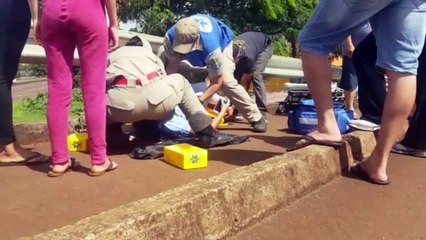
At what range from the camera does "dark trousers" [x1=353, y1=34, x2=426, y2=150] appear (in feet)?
15.6

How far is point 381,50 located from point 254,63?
3477 mm

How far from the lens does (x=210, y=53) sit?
562 centimetres

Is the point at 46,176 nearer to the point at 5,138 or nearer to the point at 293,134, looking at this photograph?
the point at 5,138

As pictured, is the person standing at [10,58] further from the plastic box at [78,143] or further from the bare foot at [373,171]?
the bare foot at [373,171]

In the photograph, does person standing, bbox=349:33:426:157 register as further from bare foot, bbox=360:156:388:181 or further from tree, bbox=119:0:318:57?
tree, bbox=119:0:318:57

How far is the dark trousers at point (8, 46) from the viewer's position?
12.6ft

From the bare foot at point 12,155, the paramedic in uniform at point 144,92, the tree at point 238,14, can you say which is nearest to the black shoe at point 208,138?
the paramedic in uniform at point 144,92

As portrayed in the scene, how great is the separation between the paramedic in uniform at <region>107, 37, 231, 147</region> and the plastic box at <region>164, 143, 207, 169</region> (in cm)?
40

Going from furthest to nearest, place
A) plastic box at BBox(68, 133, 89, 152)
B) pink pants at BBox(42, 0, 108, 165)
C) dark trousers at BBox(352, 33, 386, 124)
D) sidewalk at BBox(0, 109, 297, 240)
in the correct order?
dark trousers at BBox(352, 33, 386, 124) < plastic box at BBox(68, 133, 89, 152) < pink pants at BBox(42, 0, 108, 165) < sidewalk at BBox(0, 109, 297, 240)

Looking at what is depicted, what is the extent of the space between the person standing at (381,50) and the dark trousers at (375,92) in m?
0.94

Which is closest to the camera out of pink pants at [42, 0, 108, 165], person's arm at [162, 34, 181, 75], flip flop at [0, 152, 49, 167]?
pink pants at [42, 0, 108, 165]

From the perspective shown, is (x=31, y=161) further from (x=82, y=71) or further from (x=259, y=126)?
(x=259, y=126)

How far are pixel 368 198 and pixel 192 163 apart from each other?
1.20 metres

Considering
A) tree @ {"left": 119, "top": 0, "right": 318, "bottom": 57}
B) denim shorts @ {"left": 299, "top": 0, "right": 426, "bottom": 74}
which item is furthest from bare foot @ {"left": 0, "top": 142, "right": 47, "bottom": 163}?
tree @ {"left": 119, "top": 0, "right": 318, "bottom": 57}
